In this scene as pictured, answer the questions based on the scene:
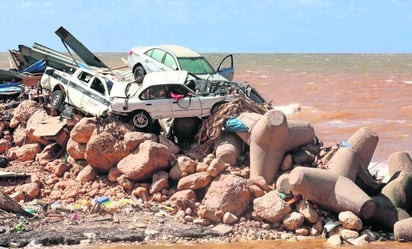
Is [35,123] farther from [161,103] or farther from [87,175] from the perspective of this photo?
[161,103]

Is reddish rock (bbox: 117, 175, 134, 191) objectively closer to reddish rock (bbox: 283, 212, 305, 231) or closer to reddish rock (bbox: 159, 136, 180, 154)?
reddish rock (bbox: 159, 136, 180, 154)

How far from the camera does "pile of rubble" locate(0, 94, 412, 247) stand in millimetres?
11625

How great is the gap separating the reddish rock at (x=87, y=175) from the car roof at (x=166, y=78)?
232cm

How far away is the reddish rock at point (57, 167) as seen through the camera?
1391 centimetres

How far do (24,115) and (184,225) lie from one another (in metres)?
6.69

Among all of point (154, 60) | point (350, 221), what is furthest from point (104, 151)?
point (154, 60)

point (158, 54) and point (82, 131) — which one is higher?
point (158, 54)

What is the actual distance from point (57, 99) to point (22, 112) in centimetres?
102

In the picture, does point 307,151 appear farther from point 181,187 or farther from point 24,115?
point 24,115

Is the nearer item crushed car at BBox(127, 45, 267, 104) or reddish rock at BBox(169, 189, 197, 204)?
reddish rock at BBox(169, 189, 197, 204)

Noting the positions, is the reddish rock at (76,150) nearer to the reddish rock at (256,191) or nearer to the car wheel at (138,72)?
the reddish rock at (256,191)

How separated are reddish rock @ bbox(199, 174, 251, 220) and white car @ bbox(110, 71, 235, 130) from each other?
2.64m

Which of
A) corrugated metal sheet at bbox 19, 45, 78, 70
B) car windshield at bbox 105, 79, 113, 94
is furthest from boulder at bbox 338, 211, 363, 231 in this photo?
corrugated metal sheet at bbox 19, 45, 78, 70

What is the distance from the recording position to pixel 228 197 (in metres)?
11.7
